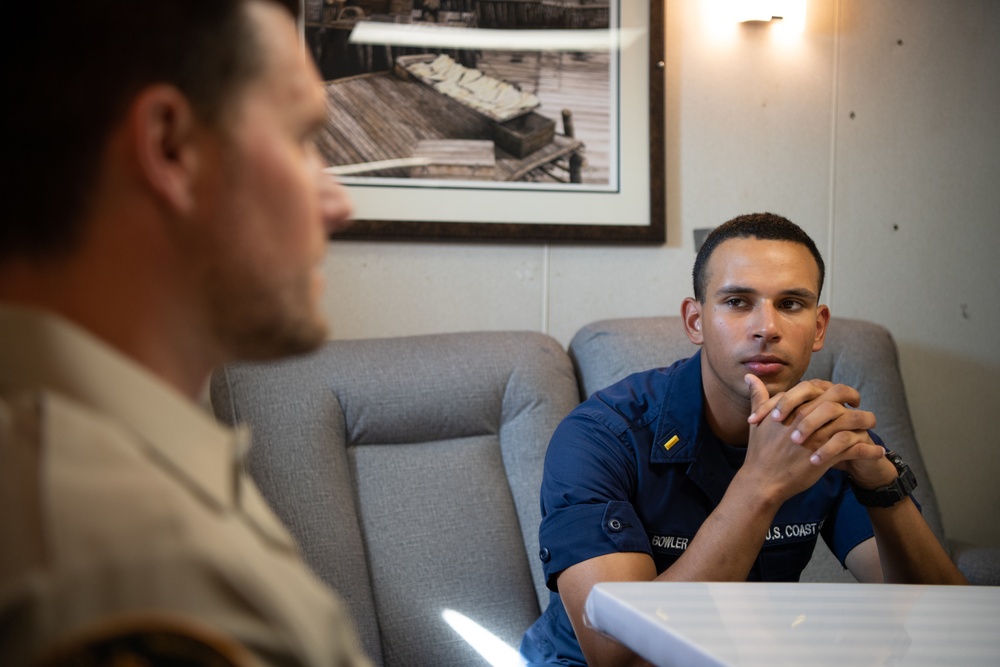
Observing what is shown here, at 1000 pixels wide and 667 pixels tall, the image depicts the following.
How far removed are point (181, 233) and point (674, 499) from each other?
1168 mm

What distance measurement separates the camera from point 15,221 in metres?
0.54

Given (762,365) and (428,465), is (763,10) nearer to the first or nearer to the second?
(762,365)

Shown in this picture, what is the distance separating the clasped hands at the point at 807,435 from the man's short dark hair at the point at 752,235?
33 cm

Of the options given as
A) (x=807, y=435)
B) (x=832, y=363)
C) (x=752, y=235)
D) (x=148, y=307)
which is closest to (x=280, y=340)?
(x=148, y=307)

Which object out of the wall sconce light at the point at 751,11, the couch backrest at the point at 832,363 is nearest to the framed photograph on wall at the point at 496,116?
the wall sconce light at the point at 751,11

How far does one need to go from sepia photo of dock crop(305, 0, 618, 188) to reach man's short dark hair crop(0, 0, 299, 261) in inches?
67.8

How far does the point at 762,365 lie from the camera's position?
1.61m

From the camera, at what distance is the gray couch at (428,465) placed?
1.87 m

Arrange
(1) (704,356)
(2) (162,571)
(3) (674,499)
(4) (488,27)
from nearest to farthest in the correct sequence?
(2) (162,571), (3) (674,499), (1) (704,356), (4) (488,27)

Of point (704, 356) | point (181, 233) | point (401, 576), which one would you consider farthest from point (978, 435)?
point (181, 233)

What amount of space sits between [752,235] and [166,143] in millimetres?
1341

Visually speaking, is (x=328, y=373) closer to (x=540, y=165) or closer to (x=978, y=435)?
(x=540, y=165)

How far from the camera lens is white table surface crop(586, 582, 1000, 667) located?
Answer: 920mm

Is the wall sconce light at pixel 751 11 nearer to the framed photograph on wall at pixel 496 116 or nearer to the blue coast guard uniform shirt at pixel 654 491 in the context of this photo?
the framed photograph on wall at pixel 496 116
